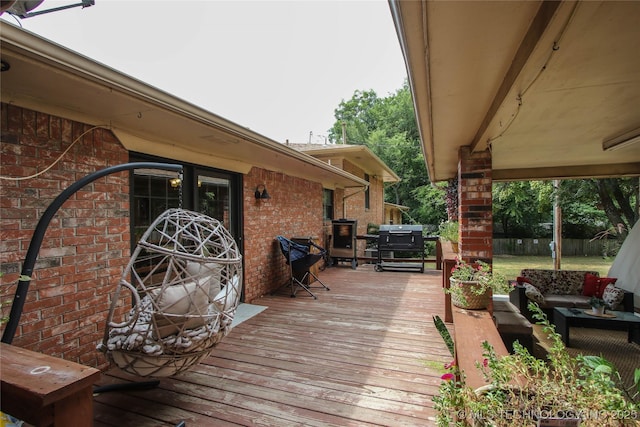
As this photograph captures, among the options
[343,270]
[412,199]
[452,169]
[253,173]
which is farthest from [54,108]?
[412,199]

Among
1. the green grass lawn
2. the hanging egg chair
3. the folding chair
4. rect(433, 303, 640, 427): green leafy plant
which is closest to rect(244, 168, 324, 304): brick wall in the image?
the folding chair

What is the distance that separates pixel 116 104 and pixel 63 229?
1023 mm

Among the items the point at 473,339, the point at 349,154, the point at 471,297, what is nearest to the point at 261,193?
the point at 471,297

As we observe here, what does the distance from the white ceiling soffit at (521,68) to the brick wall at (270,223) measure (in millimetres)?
2711

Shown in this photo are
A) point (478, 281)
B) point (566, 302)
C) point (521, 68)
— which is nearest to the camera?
point (521, 68)

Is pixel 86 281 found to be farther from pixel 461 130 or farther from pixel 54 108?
pixel 461 130

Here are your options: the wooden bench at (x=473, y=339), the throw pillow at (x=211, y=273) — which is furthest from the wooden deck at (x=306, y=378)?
the throw pillow at (x=211, y=273)

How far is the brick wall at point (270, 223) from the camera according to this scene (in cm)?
470

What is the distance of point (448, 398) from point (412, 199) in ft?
69.0

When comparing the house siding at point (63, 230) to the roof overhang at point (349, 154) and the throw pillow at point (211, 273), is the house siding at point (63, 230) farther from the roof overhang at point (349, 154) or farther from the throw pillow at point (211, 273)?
the roof overhang at point (349, 154)

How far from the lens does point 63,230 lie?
2.35 metres

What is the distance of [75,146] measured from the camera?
2426 mm

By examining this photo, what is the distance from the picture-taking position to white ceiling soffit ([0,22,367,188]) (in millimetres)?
1634

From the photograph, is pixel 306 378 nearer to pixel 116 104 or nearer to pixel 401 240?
pixel 116 104
